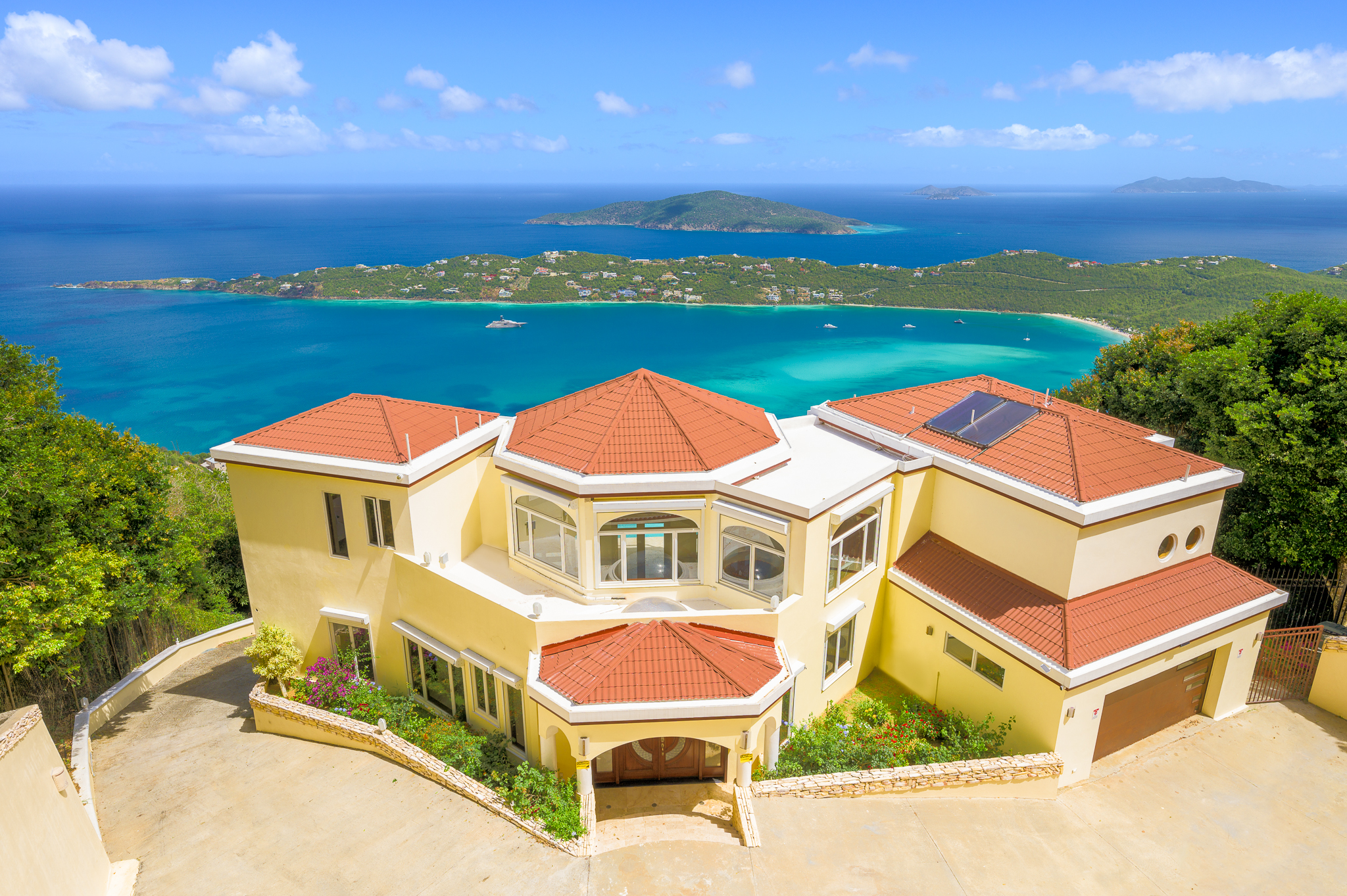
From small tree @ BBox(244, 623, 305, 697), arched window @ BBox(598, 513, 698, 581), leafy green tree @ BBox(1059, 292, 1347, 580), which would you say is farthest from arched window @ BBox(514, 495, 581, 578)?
leafy green tree @ BBox(1059, 292, 1347, 580)

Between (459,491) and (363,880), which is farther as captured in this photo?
(459,491)

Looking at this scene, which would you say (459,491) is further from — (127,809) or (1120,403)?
Result: (1120,403)

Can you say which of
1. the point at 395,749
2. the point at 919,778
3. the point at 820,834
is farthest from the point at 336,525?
the point at 919,778

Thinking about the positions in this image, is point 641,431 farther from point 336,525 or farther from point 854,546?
point 336,525

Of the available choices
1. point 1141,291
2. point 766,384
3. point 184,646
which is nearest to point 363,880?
point 184,646

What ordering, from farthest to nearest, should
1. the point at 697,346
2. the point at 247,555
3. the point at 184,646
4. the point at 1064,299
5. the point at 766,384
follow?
the point at 1064,299 < the point at 697,346 < the point at 766,384 < the point at 184,646 < the point at 247,555

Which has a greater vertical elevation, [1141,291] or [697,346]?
[1141,291]

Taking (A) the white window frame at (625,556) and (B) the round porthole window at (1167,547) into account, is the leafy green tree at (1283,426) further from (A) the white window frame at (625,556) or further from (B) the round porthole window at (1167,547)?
(A) the white window frame at (625,556)
